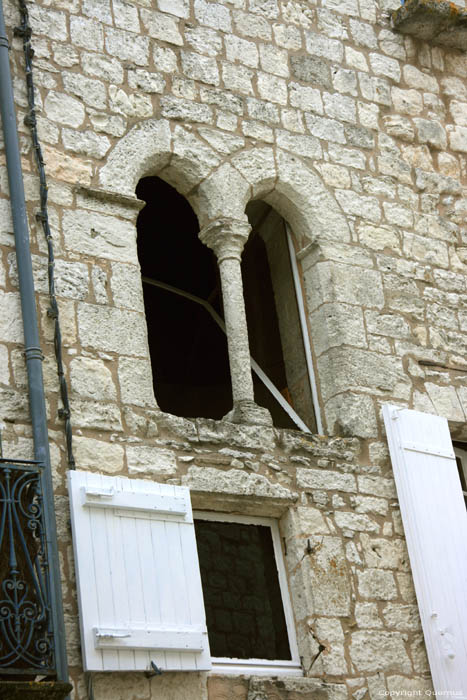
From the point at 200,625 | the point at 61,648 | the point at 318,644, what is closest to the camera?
the point at 61,648

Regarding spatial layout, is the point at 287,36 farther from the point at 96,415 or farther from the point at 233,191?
the point at 96,415

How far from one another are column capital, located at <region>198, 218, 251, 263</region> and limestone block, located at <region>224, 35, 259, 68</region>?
1.10 metres

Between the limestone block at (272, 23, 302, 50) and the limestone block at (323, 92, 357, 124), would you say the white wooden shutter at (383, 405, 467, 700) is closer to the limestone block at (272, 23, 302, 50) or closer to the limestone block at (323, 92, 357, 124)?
the limestone block at (323, 92, 357, 124)

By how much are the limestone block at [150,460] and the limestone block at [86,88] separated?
1891mm

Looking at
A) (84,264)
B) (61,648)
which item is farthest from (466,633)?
(84,264)

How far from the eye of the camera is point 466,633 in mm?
5980

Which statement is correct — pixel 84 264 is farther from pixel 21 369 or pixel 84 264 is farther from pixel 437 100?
pixel 437 100

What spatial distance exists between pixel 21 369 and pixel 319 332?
73.1 inches

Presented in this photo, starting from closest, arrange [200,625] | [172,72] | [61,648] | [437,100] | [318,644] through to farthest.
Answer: [61,648] → [200,625] → [318,644] → [172,72] → [437,100]

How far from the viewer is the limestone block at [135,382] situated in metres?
5.79

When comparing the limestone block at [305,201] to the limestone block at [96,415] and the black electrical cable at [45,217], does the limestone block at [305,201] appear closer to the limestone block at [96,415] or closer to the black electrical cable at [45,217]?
the black electrical cable at [45,217]

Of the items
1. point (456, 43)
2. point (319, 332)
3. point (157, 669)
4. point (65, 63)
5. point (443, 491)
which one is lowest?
point (157, 669)

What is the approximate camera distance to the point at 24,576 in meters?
4.86

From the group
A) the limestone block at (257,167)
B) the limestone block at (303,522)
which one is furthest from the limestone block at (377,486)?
the limestone block at (257,167)
